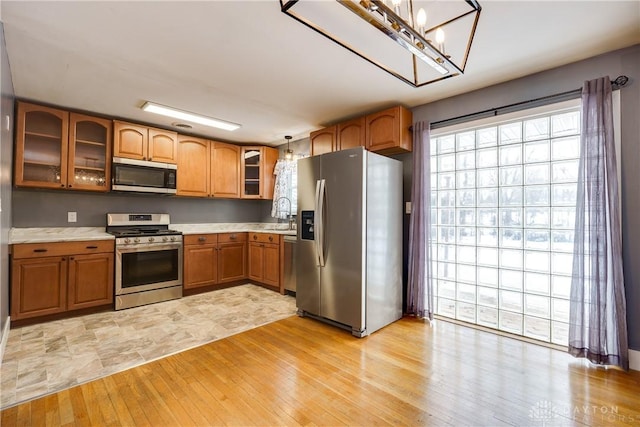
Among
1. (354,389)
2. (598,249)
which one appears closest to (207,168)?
(354,389)

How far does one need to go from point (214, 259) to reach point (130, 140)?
77.5 inches

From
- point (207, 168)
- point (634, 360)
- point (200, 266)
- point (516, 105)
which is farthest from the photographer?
point (207, 168)

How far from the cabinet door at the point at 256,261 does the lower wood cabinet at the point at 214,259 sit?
0.37ft

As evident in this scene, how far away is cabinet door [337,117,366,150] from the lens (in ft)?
11.8

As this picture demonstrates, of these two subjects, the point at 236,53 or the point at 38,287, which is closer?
the point at 236,53

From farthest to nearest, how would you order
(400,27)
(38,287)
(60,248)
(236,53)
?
(60,248)
(38,287)
(236,53)
(400,27)

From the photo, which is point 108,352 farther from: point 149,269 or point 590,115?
point 590,115

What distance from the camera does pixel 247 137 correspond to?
16.0 feet

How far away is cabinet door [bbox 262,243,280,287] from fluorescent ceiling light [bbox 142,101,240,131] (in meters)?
1.82

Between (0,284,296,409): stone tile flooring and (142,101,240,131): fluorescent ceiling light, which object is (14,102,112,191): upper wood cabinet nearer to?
(142,101,240,131): fluorescent ceiling light

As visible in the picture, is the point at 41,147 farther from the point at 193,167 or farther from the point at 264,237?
the point at 264,237

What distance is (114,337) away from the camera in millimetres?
2764

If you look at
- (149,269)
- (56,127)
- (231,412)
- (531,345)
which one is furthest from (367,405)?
(56,127)

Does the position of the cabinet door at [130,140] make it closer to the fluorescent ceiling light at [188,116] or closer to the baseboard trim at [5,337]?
the fluorescent ceiling light at [188,116]
